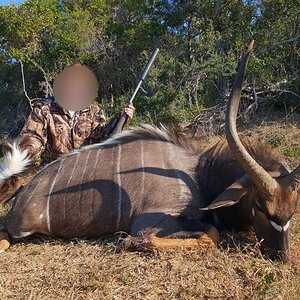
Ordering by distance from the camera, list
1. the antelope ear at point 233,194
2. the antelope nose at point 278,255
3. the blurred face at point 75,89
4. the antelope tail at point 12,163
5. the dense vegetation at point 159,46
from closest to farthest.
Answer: the antelope nose at point 278,255, the antelope ear at point 233,194, the antelope tail at point 12,163, the blurred face at point 75,89, the dense vegetation at point 159,46

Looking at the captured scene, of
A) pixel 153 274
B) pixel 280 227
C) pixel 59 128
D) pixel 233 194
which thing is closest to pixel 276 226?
Result: pixel 280 227

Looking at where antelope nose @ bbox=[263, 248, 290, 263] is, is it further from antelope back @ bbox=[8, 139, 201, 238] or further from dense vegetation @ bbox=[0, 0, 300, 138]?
dense vegetation @ bbox=[0, 0, 300, 138]

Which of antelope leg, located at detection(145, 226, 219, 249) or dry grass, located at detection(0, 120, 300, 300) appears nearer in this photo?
dry grass, located at detection(0, 120, 300, 300)

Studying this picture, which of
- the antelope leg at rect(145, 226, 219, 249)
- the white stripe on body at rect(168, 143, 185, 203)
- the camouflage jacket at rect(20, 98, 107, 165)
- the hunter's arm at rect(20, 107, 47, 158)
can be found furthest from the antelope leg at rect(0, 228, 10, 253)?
the white stripe on body at rect(168, 143, 185, 203)

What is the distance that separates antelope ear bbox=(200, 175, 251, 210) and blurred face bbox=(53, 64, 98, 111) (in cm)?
196

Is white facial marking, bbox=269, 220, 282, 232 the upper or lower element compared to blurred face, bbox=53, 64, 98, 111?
lower

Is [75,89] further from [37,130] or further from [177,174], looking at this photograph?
[177,174]

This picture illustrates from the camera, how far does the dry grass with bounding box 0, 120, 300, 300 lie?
2609 millimetres

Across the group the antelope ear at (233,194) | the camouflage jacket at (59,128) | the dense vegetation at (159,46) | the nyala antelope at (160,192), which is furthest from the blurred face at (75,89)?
the dense vegetation at (159,46)

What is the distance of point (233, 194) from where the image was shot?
3127mm

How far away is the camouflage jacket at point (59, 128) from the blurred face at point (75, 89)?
0.26 ft

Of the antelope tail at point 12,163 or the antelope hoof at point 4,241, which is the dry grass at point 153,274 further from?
the antelope tail at point 12,163

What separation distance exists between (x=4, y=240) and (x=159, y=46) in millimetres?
7055

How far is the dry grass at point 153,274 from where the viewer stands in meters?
2.61
